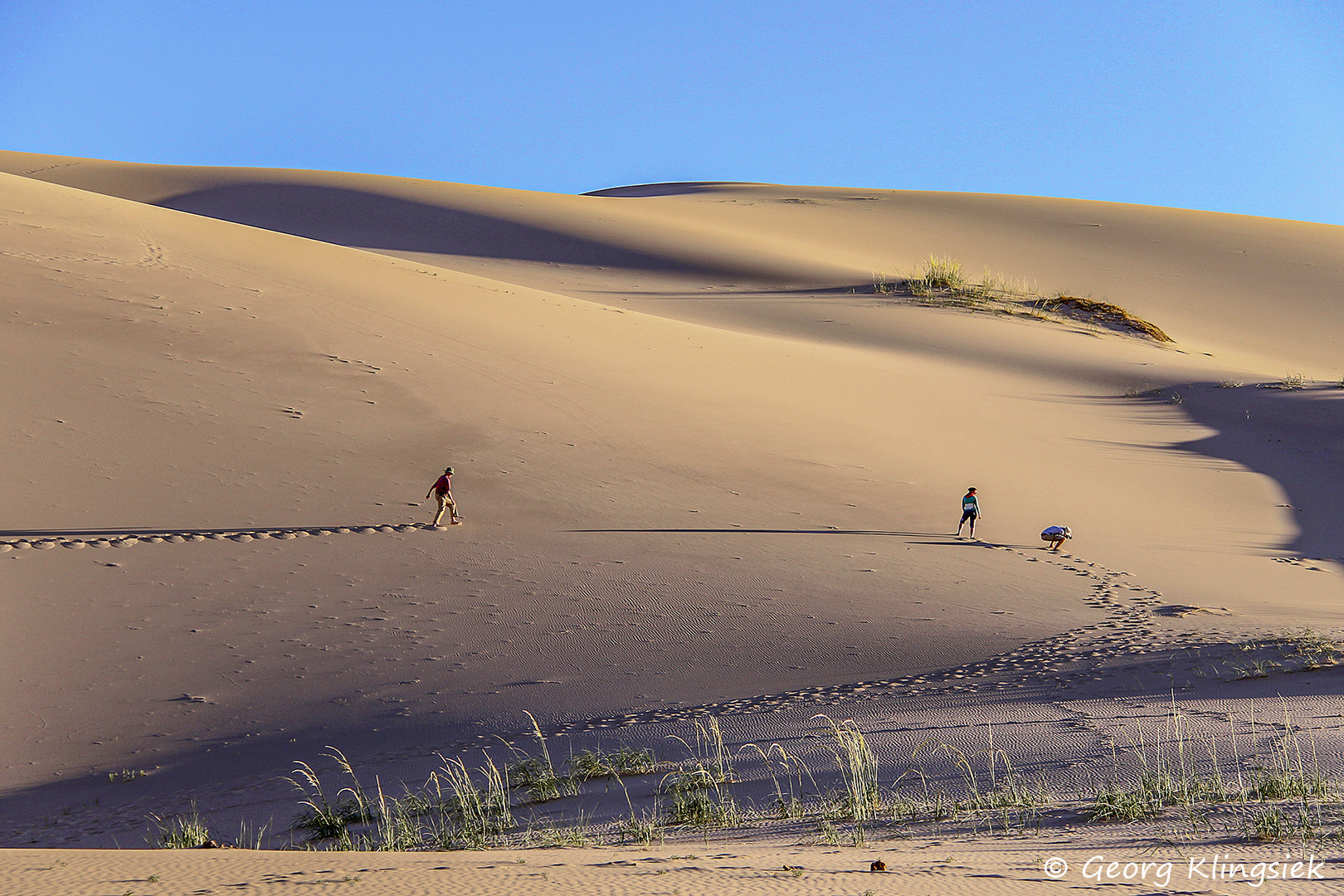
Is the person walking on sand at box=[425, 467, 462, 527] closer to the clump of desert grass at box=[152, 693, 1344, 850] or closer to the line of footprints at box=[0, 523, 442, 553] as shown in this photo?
the line of footprints at box=[0, 523, 442, 553]

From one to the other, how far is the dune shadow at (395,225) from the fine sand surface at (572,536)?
22.1 feet

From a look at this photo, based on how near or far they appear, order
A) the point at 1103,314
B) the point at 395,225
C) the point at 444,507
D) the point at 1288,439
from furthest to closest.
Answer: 1. the point at 395,225
2. the point at 1103,314
3. the point at 1288,439
4. the point at 444,507

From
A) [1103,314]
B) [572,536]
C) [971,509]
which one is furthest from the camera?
[1103,314]

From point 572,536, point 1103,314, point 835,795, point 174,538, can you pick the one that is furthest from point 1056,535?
point 1103,314

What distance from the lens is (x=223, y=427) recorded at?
12.4m

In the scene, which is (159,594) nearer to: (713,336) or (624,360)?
(624,360)

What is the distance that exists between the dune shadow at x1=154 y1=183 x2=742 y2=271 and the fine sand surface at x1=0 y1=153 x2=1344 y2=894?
22.1ft

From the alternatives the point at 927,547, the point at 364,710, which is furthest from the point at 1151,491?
the point at 364,710

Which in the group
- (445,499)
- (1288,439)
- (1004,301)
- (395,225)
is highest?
(395,225)

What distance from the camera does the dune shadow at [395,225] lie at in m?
31.4

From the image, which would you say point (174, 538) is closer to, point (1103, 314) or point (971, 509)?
point (971, 509)

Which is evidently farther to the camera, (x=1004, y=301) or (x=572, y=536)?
(x=1004, y=301)

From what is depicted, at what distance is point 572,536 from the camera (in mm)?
10609

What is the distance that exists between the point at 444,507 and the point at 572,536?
148 centimetres
